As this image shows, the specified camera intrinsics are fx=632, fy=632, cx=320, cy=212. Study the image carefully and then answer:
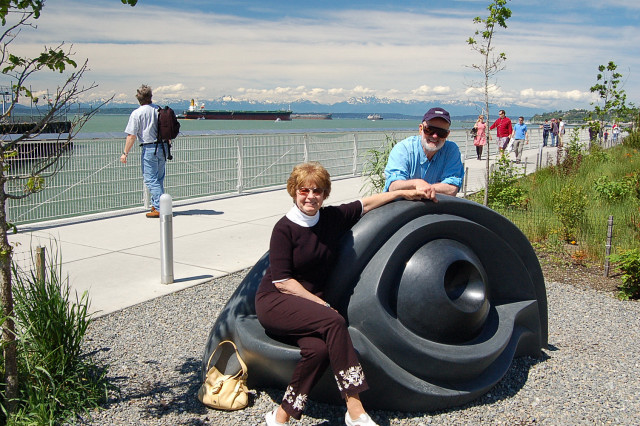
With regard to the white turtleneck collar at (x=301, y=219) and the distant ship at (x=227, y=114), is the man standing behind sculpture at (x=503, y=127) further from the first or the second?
the distant ship at (x=227, y=114)

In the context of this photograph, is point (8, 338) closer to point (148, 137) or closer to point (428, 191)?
point (428, 191)

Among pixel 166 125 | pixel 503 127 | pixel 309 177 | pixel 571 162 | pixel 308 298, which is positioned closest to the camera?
pixel 308 298

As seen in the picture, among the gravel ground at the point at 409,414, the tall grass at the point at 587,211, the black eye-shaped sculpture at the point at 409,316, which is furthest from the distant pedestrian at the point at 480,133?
the black eye-shaped sculpture at the point at 409,316

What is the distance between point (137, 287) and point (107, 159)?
500cm

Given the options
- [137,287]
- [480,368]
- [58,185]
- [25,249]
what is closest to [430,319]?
[480,368]

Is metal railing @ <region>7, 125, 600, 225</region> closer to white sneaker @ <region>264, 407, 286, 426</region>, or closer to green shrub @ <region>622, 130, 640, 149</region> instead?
white sneaker @ <region>264, 407, 286, 426</region>

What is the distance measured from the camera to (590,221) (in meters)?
9.34

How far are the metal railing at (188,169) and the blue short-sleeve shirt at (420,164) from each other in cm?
419

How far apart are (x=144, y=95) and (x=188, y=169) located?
269 centimetres

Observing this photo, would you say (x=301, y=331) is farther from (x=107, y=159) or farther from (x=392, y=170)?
(x=107, y=159)

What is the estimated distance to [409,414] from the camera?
396 cm

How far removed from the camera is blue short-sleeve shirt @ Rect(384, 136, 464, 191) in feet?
15.8

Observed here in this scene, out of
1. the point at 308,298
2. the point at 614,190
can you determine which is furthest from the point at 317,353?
the point at 614,190

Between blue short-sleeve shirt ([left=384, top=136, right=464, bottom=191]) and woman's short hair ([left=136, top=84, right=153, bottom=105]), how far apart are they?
6.42 metres
